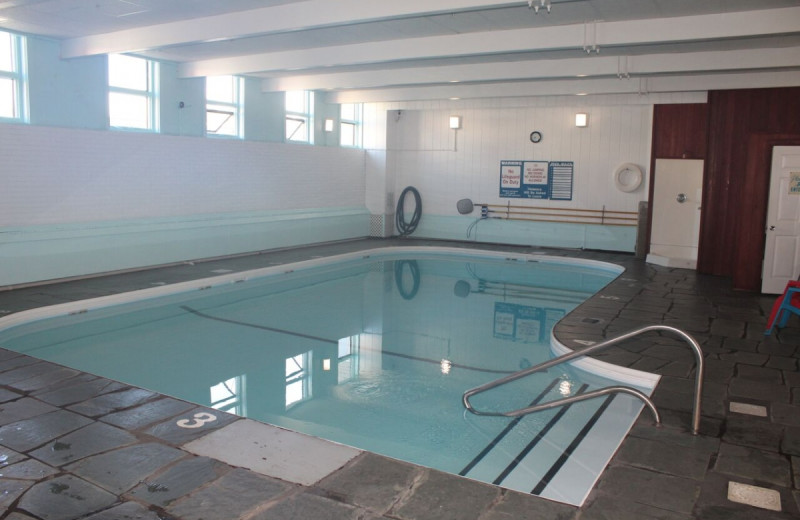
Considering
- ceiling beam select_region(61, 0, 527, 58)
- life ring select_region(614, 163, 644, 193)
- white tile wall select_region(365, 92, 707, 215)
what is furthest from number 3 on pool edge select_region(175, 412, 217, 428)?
life ring select_region(614, 163, 644, 193)

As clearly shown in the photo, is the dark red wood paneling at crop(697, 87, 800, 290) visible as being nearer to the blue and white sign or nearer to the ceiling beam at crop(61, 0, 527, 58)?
the blue and white sign

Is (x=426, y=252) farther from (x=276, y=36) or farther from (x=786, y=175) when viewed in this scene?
(x=786, y=175)

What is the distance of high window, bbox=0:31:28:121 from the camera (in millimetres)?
8320

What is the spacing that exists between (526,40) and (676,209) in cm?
578

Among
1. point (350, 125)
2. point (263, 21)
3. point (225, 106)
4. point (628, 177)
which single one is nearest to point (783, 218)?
point (628, 177)

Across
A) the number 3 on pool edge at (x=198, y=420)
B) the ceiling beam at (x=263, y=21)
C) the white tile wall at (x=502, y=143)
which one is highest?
the ceiling beam at (x=263, y=21)

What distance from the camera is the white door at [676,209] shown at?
39.4 ft

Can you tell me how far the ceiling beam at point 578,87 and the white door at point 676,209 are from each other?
5.17 feet

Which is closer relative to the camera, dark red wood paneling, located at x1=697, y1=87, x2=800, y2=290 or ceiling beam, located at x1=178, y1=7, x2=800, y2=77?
ceiling beam, located at x1=178, y1=7, x2=800, y2=77

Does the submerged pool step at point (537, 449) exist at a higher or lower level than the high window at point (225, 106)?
lower

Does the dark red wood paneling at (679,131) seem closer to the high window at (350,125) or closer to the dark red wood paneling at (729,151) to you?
the dark red wood paneling at (729,151)

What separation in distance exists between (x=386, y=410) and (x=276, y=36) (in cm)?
596

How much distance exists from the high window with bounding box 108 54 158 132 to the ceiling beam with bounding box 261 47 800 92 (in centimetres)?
258

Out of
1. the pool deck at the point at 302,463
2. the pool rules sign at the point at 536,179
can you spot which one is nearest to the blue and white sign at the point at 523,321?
the pool deck at the point at 302,463
